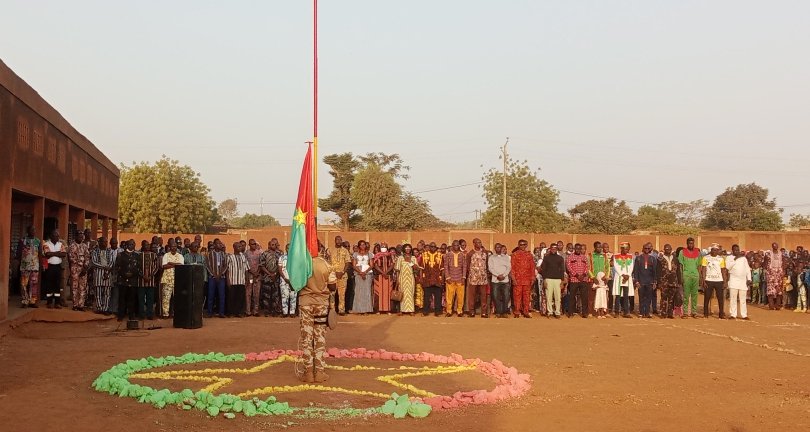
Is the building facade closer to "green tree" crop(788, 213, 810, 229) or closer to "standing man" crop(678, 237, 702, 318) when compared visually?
"standing man" crop(678, 237, 702, 318)

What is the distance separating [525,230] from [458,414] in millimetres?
43595

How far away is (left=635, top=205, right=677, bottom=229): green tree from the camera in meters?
57.8

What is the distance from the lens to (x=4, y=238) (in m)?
13.8

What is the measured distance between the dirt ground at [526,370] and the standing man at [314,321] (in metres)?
0.28

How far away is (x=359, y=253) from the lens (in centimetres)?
1833

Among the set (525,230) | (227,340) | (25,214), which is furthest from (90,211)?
(525,230)

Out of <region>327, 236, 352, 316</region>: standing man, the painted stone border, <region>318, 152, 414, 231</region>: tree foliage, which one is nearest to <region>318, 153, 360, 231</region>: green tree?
<region>318, 152, 414, 231</region>: tree foliage

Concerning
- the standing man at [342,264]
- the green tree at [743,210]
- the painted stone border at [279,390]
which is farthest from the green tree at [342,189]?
the painted stone border at [279,390]

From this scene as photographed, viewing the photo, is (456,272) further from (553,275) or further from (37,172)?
(37,172)

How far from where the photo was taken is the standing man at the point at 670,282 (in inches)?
719

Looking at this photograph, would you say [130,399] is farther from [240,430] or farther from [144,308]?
[144,308]

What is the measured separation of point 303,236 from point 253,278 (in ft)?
27.2

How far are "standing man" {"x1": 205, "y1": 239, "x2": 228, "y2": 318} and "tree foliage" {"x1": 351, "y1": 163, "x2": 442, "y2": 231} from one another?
34.9 meters

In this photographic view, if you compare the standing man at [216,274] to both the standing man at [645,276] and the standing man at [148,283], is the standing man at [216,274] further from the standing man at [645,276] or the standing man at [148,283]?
the standing man at [645,276]
